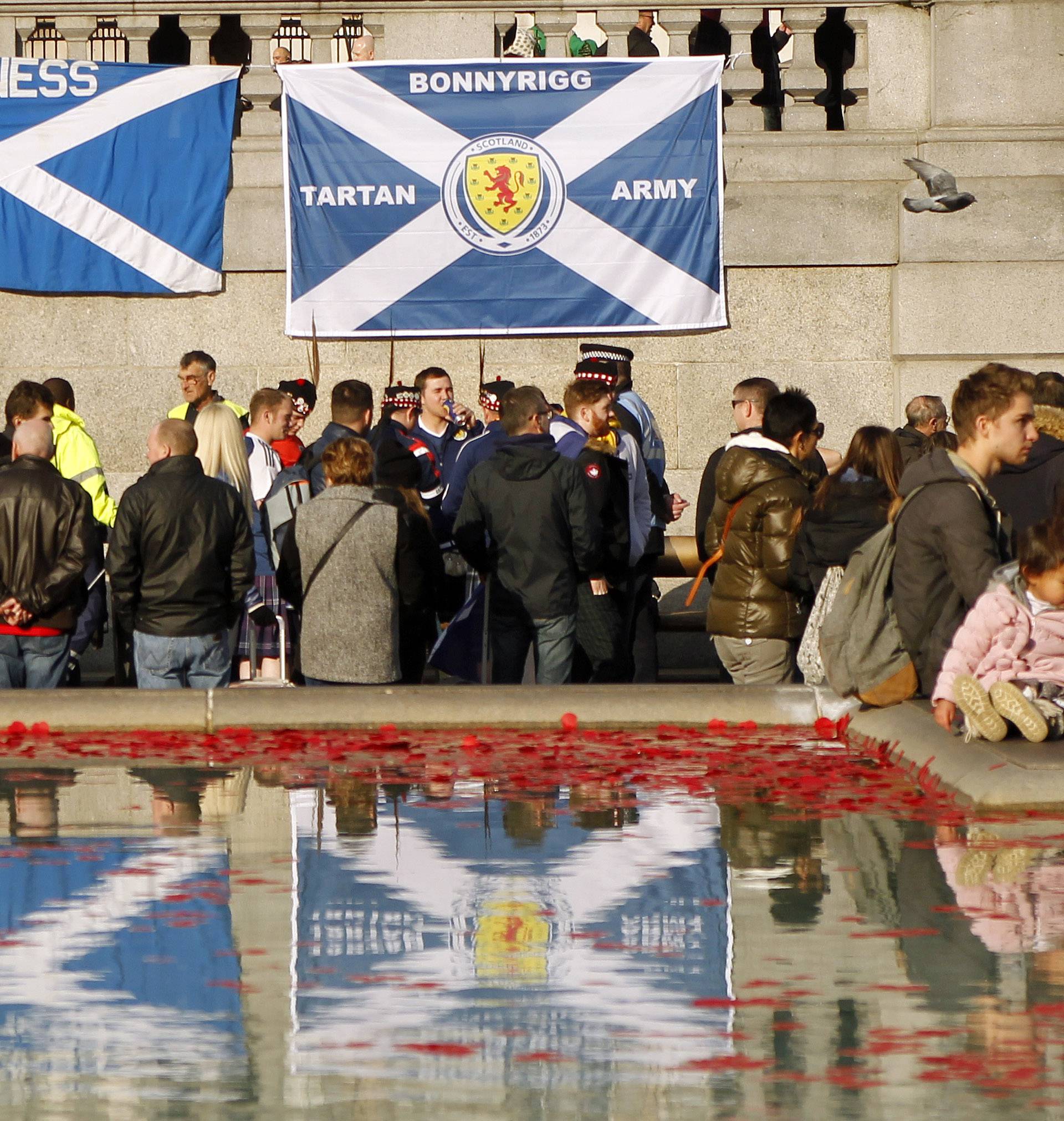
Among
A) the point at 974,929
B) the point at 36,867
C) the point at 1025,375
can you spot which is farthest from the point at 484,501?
the point at 974,929

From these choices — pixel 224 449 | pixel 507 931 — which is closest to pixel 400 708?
pixel 224 449

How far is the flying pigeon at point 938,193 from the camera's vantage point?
530 inches

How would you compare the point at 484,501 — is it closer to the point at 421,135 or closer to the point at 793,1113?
the point at 421,135

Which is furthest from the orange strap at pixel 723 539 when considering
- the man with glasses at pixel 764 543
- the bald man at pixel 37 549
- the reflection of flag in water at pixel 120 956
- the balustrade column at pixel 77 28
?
the balustrade column at pixel 77 28

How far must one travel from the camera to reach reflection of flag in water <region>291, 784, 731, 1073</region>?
441cm

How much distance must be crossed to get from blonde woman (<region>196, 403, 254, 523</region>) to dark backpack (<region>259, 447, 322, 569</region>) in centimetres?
18

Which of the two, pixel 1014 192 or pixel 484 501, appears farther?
pixel 1014 192

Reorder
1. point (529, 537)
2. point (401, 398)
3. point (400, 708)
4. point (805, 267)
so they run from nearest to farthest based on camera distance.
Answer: point (400, 708) → point (529, 537) → point (401, 398) → point (805, 267)

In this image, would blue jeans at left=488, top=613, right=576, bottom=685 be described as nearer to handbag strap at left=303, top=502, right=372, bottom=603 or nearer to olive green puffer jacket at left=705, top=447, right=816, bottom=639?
olive green puffer jacket at left=705, top=447, right=816, bottom=639

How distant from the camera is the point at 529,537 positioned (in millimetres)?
9797

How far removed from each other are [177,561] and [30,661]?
3.00 feet

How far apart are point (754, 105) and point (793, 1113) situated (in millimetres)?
11158

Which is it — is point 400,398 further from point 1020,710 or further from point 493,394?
point 1020,710

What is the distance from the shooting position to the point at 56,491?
9.29 meters
